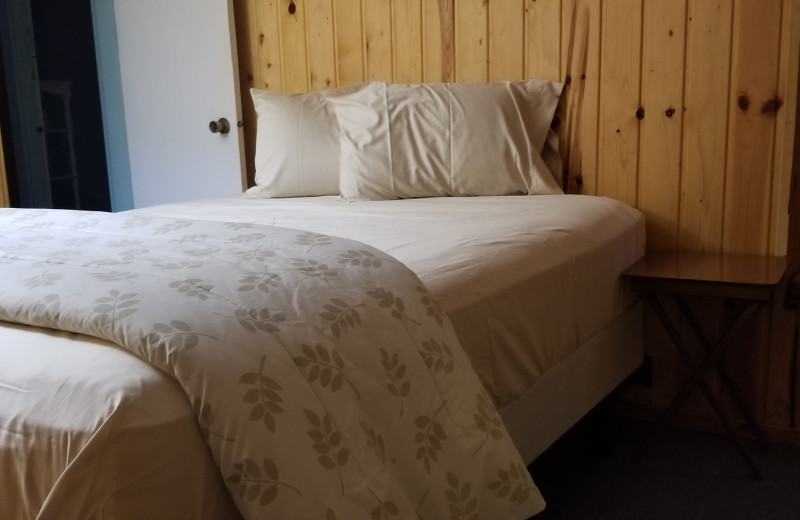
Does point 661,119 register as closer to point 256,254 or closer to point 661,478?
point 661,478

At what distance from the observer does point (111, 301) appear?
3.24ft

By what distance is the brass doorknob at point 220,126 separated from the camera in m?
3.01

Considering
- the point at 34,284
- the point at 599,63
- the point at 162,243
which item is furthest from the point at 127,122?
the point at 34,284

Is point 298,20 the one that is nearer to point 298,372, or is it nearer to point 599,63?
point 599,63

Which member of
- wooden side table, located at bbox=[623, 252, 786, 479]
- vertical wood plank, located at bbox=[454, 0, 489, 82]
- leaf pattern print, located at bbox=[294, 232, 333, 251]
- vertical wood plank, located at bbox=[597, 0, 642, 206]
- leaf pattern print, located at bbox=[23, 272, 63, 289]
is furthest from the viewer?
vertical wood plank, located at bbox=[454, 0, 489, 82]

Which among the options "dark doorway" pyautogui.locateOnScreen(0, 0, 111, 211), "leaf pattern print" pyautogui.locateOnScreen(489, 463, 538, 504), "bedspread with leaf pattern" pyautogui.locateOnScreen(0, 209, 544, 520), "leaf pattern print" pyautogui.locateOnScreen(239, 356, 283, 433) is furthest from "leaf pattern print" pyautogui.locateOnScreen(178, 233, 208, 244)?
"dark doorway" pyautogui.locateOnScreen(0, 0, 111, 211)

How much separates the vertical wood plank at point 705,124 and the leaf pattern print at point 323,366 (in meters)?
1.50

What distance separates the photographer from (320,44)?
2.82 metres

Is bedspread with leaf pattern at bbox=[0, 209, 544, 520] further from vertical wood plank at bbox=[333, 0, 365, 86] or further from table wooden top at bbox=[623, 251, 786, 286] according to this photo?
vertical wood plank at bbox=[333, 0, 365, 86]

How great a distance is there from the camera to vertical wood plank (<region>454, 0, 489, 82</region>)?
246 cm

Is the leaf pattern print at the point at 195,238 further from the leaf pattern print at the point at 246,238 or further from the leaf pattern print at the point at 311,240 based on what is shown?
the leaf pattern print at the point at 311,240

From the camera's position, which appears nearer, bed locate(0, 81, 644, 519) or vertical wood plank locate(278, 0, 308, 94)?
bed locate(0, 81, 644, 519)

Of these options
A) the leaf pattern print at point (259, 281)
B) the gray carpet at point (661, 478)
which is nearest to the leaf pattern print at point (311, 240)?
the leaf pattern print at point (259, 281)

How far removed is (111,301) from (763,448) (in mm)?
1821
